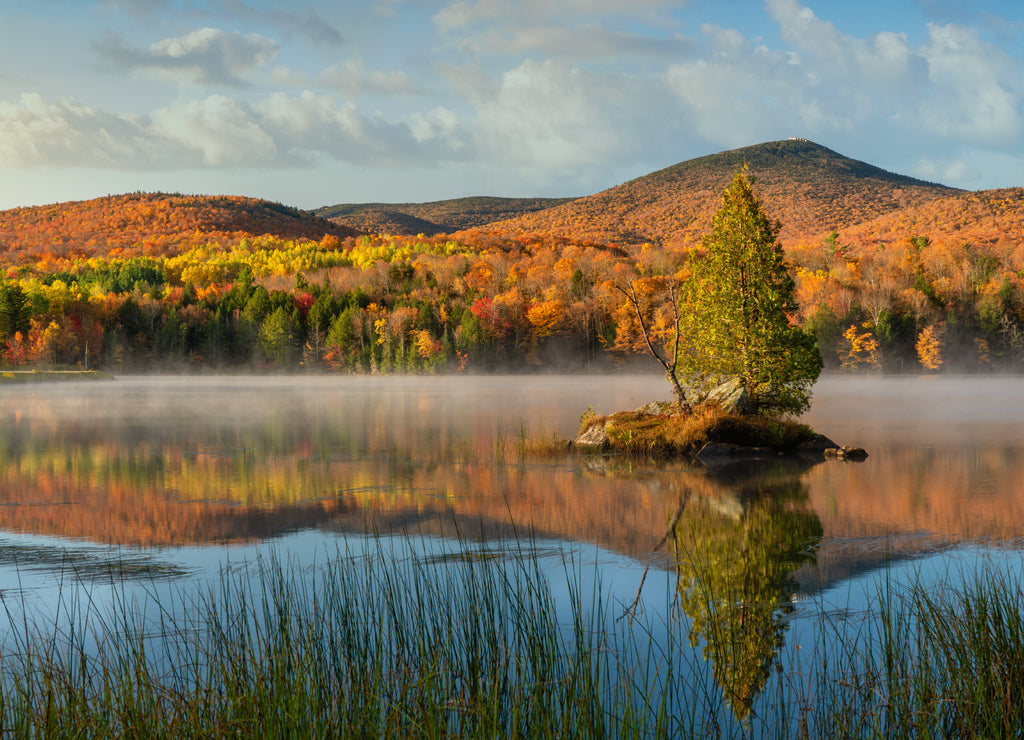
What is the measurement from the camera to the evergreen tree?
23.5m

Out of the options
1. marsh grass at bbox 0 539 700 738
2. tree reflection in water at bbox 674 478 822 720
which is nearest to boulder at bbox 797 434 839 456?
tree reflection in water at bbox 674 478 822 720

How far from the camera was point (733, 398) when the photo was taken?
23703mm

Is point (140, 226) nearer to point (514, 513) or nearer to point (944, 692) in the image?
point (514, 513)

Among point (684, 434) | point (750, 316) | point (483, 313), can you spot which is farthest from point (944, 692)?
point (483, 313)

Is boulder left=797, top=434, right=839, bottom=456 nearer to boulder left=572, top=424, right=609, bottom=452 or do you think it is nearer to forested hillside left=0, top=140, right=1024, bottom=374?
boulder left=572, top=424, right=609, bottom=452

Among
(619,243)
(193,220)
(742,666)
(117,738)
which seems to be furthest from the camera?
(193,220)

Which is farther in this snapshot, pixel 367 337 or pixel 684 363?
pixel 367 337

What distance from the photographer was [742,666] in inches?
257

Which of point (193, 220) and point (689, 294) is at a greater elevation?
point (193, 220)

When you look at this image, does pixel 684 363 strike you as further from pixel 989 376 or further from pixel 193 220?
pixel 193 220

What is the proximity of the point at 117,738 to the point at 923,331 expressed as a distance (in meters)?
94.4

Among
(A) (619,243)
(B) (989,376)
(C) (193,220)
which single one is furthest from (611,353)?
(C) (193,220)

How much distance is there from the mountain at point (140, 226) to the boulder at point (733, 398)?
474ft

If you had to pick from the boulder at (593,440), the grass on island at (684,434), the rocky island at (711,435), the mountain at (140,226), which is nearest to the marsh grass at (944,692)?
Result: the rocky island at (711,435)
